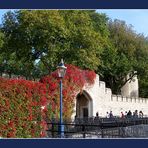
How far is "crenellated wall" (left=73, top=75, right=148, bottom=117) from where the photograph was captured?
31484 millimetres

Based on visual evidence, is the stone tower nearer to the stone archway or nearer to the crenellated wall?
the crenellated wall

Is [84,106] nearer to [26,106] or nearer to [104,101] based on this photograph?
[104,101]

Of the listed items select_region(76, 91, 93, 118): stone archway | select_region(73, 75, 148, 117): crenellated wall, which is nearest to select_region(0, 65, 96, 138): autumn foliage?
select_region(73, 75, 148, 117): crenellated wall

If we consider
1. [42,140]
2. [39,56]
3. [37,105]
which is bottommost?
[42,140]

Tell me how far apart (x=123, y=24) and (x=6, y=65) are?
46.8 ft

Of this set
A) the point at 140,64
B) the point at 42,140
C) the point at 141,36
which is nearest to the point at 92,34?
the point at 140,64

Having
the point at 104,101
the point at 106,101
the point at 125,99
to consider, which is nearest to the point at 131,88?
the point at 125,99

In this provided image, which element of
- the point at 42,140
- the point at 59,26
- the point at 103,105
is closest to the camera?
the point at 42,140

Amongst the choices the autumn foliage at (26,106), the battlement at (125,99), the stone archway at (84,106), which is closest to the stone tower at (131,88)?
the battlement at (125,99)

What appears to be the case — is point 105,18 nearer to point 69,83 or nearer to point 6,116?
point 69,83

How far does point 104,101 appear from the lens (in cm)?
3506

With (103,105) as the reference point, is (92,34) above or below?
above

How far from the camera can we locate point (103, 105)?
3481cm

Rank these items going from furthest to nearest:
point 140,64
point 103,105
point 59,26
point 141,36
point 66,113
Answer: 1. point 141,36
2. point 140,64
3. point 103,105
4. point 59,26
5. point 66,113
